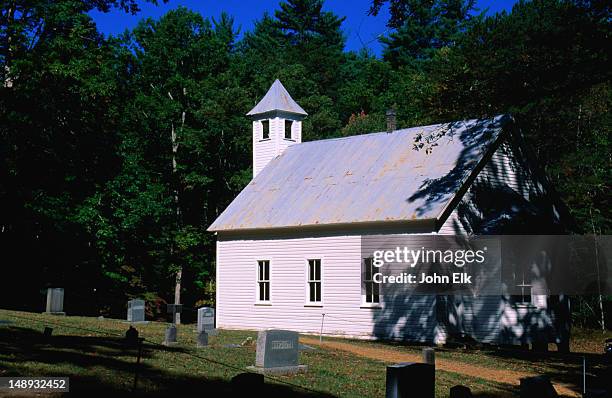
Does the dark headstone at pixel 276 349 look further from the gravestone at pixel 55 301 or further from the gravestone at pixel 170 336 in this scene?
the gravestone at pixel 55 301

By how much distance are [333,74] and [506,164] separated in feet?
144

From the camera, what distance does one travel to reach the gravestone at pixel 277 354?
16641 millimetres

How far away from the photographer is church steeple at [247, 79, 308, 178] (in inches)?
1464

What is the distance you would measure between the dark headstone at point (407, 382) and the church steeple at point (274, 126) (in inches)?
1042

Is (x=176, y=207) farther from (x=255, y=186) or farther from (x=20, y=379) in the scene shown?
(x=20, y=379)

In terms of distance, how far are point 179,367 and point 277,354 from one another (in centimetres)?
229

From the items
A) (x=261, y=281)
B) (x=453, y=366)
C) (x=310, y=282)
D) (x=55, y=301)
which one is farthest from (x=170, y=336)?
(x=261, y=281)

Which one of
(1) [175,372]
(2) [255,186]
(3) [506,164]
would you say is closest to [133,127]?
(2) [255,186]

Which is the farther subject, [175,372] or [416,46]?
[416,46]

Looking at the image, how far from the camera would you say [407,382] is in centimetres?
1081

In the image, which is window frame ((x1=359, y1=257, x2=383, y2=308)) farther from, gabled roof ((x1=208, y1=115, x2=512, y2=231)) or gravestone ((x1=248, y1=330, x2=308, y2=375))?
gravestone ((x1=248, y1=330, x2=308, y2=375))

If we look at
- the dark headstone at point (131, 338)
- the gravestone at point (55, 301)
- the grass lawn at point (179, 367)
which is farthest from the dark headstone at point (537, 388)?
the gravestone at point (55, 301)

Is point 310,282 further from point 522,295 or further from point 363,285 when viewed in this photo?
point 522,295

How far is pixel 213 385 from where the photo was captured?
1395 cm
